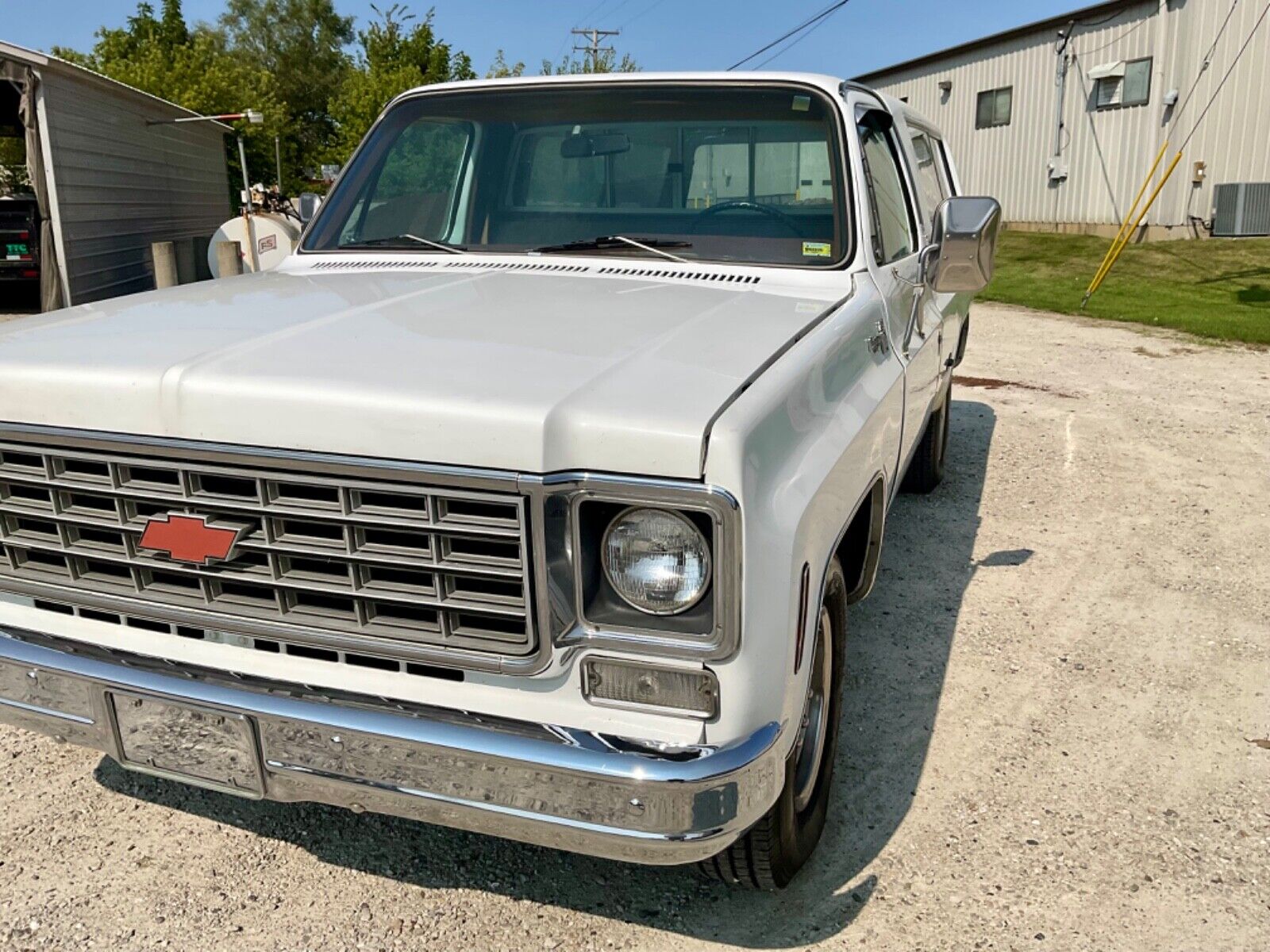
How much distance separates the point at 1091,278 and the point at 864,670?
14142 mm

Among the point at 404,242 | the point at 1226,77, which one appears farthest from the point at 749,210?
the point at 1226,77

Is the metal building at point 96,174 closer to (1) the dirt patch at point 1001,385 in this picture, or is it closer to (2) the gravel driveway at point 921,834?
(1) the dirt patch at point 1001,385

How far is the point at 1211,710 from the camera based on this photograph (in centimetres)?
357

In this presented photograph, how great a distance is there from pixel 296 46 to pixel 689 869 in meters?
63.6

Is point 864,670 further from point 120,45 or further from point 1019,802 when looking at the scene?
point 120,45

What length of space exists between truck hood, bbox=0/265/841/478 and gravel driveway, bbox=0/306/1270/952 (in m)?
1.18

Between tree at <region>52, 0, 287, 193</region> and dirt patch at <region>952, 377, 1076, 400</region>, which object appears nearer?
dirt patch at <region>952, 377, 1076, 400</region>

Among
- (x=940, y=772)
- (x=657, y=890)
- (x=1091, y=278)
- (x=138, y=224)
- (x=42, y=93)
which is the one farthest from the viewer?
(x=138, y=224)

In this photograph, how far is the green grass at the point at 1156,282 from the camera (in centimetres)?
1241

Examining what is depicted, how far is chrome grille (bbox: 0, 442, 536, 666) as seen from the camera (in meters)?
2.00

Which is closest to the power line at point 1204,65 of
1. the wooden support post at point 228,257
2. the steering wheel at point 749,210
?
the wooden support post at point 228,257

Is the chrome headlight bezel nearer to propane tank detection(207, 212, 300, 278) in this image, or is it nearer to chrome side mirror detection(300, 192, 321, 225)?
chrome side mirror detection(300, 192, 321, 225)

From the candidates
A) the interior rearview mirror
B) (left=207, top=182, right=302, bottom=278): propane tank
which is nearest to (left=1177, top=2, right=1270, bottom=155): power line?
(left=207, top=182, right=302, bottom=278): propane tank

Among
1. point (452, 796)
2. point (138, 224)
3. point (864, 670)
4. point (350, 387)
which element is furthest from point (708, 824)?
point (138, 224)
